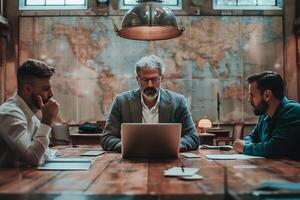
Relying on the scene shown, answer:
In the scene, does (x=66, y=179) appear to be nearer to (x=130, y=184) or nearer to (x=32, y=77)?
(x=130, y=184)

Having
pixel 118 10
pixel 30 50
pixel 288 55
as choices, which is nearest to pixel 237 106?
pixel 288 55

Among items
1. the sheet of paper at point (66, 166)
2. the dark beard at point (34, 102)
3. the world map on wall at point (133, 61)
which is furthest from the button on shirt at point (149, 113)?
the world map on wall at point (133, 61)

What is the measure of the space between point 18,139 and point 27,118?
28 cm

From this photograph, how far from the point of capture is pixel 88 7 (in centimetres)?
1069

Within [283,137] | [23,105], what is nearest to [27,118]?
[23,105]

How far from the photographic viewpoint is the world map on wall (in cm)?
1052

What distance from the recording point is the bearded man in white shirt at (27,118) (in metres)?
2.61

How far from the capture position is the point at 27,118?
9.43ft

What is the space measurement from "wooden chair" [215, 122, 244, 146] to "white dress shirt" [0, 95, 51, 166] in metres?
6.34

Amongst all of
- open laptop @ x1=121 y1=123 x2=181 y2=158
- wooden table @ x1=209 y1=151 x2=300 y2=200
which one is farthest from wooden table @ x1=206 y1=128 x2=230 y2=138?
wooden table @ x1=209 y1=151 x2=300 y2=200

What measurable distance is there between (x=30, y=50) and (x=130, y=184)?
9246 millimetres

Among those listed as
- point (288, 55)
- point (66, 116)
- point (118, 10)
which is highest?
point (118, 10)

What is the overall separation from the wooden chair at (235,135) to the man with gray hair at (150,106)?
4.69 meters

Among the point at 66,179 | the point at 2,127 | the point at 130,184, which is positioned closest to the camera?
the point at 130,184
